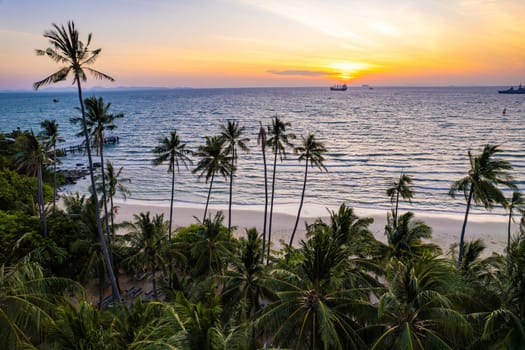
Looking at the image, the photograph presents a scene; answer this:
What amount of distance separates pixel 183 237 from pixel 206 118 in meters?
108

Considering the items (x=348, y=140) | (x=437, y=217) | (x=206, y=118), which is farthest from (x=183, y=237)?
(x=206, y=118)

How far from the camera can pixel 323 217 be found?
40.7 meters

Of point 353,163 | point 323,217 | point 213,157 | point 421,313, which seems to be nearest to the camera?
point 421,313

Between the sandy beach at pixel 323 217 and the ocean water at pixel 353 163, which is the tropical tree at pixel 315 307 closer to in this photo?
the ocean water at pixel 353 163

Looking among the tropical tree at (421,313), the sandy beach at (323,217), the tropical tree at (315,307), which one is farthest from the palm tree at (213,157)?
the tropical tree at (421,313)

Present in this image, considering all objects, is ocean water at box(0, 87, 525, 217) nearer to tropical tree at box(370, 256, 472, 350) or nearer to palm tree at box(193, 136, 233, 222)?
palm tree at box(193, 136, 233, 222)

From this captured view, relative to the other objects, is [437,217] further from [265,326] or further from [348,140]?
[348,140]

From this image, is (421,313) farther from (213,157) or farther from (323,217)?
(323,217)

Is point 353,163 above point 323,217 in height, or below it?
above

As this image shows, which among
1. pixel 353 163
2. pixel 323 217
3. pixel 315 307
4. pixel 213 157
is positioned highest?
pixel 213 157

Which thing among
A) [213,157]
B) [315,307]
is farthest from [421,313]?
[213,157]

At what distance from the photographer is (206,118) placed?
130 m

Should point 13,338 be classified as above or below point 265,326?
above

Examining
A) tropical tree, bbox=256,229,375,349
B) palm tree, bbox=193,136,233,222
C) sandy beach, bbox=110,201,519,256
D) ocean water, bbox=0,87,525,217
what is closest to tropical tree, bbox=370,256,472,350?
tropical tree, bbox=256,229,375,349
